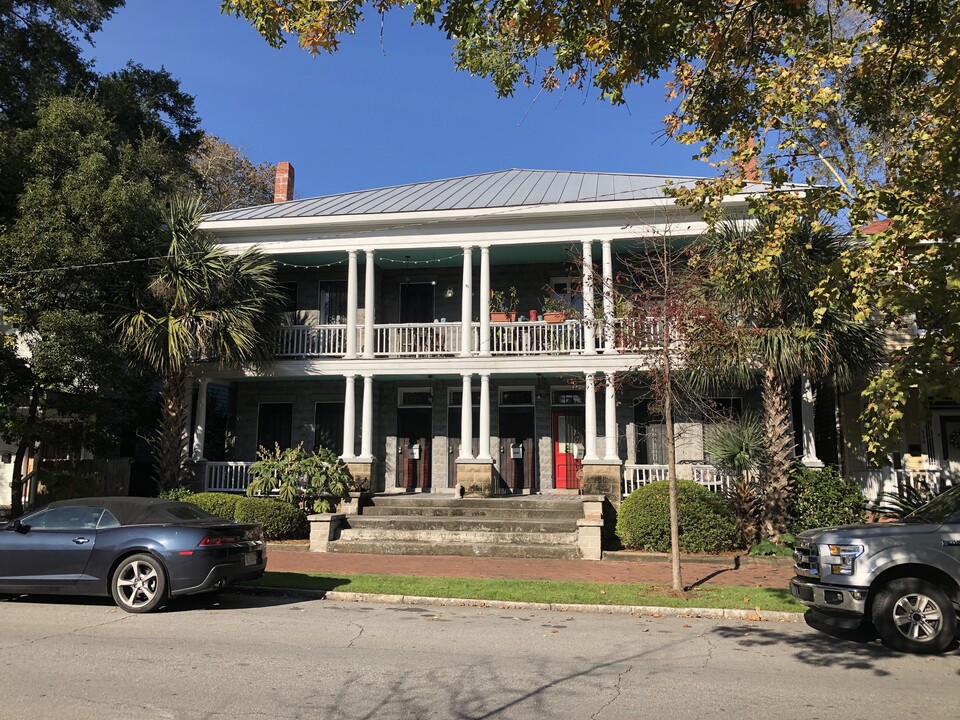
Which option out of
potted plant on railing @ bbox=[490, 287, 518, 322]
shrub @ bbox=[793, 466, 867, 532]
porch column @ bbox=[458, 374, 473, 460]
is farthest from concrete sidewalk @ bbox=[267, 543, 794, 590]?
potted plant on railing @ bbox=[490, 287, 518, 322]

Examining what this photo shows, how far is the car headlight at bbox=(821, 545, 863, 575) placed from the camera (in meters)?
7.27

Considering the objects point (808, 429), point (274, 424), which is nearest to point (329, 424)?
point (274, 424)

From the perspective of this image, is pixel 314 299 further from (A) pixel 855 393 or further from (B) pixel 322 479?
(A) pixel 855 393

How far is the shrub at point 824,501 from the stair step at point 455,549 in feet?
14.6

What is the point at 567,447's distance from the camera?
61.8 ft

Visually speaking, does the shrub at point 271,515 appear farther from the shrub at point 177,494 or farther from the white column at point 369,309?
the white column at point 369,309

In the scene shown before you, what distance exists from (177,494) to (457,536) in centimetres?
657

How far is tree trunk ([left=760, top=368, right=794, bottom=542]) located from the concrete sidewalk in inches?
48.8

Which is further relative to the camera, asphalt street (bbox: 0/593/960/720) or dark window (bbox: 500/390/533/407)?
dark window (bbox: 500/390/533/407)

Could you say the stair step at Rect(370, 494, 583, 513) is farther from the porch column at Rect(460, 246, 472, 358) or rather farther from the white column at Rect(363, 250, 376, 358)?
the white column at Rect(363, 250, 376, 358)

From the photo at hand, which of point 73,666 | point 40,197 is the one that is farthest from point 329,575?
point 40,197

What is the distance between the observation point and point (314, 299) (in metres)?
20.5

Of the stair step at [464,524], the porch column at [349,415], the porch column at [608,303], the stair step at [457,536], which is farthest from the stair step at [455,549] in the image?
the porch column at [608,303]

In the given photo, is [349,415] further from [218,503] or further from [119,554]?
[119,554]
